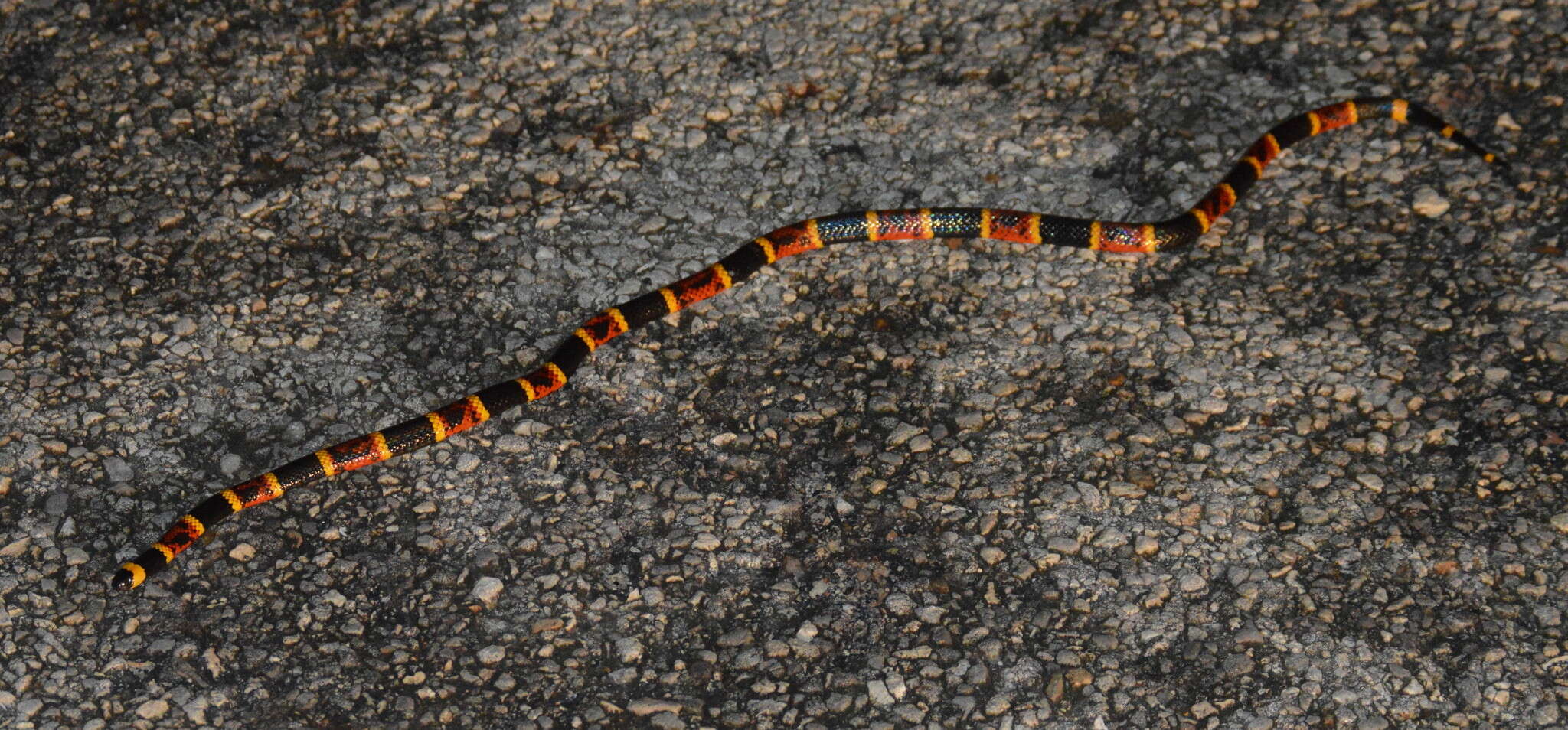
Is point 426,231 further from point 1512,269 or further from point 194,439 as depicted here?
point 1512,269

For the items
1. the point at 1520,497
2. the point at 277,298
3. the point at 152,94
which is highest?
the point at 152,94

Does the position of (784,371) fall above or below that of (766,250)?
below

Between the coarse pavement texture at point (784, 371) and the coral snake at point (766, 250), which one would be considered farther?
the coral snake at point (766, 250)

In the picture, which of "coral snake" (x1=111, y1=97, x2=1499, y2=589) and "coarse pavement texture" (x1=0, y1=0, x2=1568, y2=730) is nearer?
"coarse pavement texture" (x1=0, y1=0, x2=1568, y2=730)

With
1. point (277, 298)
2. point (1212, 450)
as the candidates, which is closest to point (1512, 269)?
point (1212, 450)
